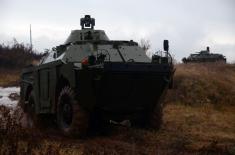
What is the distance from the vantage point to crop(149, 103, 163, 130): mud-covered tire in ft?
33.9

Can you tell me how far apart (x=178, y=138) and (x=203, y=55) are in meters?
19.3

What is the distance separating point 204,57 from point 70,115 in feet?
63.5

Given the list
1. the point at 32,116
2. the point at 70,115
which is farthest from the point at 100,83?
the point at 32,116

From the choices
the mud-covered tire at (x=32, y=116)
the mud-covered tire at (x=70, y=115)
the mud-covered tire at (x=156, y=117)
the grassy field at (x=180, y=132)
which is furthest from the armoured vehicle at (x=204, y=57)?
the mud-covered tire at (x=70, y=115)

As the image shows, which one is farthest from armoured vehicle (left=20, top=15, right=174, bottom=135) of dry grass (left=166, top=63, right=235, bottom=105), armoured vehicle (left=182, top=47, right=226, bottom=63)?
armoured vehicle (left=182, top=47, right=226, bottom=63)

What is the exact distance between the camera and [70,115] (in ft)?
31.8

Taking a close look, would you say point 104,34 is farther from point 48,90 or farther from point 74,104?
point 74,104

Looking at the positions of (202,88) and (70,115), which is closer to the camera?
(70,115)

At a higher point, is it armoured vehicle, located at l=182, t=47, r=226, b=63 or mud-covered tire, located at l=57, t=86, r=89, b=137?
armoured vehicle, located at l=182, t=47, r=226, b=63

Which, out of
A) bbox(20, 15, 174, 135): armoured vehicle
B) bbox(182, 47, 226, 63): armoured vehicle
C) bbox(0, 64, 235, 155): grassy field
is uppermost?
bbox(182, 47, 226, 63): armoured vehicle

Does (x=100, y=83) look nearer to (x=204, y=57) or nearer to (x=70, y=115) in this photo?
(x=70, y=115)

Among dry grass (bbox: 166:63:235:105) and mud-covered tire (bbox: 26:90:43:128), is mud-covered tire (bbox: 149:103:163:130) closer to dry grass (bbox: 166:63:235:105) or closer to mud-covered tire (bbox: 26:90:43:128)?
mud-covered tire (bbox: 26:90:43:128)

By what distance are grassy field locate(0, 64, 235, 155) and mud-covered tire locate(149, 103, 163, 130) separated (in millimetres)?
186

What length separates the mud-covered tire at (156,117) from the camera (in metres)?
10.3
